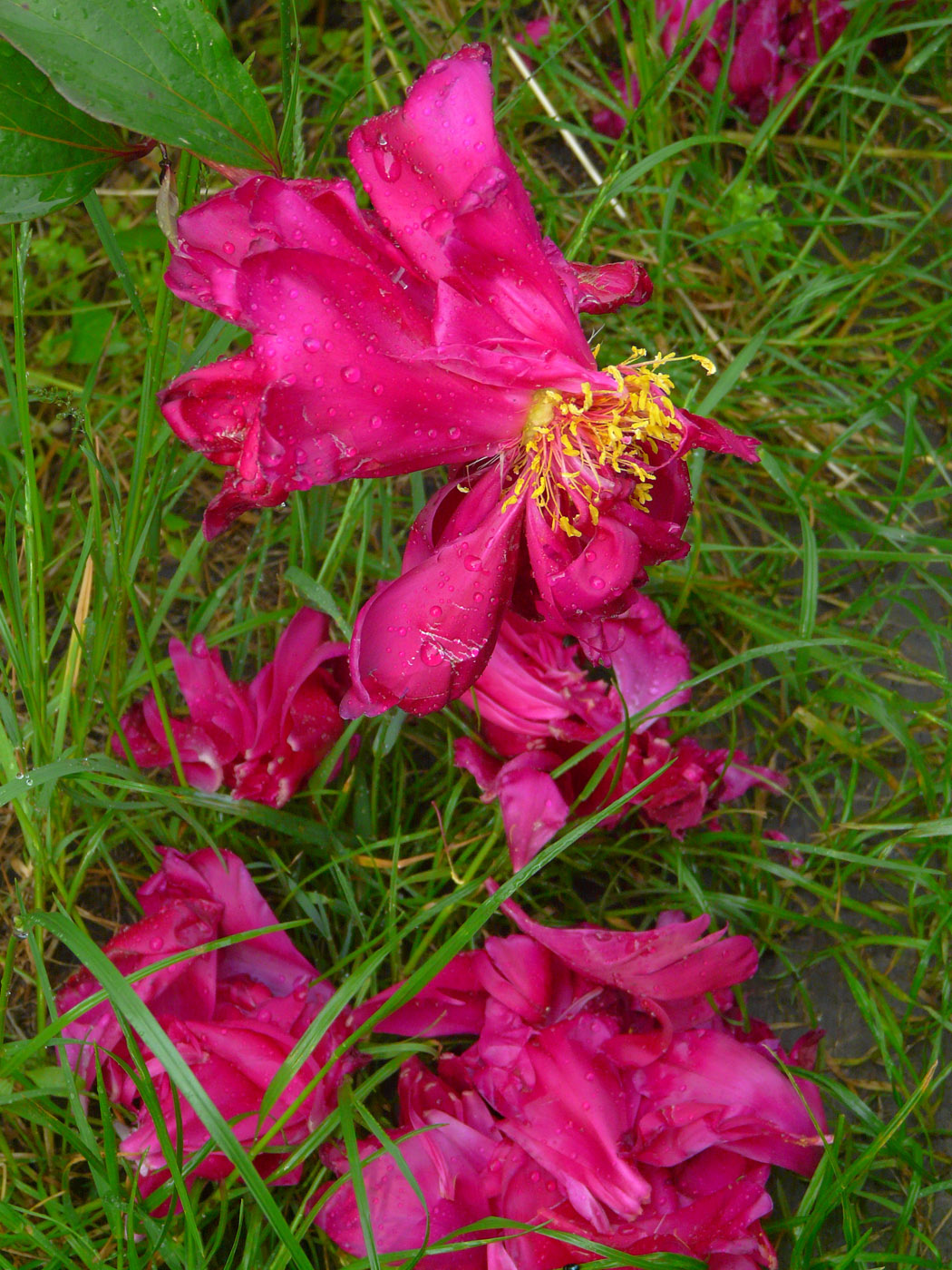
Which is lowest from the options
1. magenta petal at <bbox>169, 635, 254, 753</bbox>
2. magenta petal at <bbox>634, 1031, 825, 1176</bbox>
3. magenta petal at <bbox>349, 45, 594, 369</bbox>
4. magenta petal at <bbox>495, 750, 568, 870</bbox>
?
magenta petal at <bbox>634, 1031, 825, 1176</bbox>

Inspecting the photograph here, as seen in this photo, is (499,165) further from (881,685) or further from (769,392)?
(881,685)

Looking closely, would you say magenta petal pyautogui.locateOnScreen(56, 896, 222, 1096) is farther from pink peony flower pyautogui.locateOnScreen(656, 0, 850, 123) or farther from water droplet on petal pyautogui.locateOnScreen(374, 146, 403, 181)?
pink peony flower pyautogui.locateOnScreen(656, 0, 850, 123)

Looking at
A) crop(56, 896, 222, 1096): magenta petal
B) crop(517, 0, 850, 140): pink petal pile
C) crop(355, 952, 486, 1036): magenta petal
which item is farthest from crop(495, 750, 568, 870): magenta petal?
crop(517, 0, 850, 140): pink petal pile

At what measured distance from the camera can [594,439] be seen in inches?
37.1

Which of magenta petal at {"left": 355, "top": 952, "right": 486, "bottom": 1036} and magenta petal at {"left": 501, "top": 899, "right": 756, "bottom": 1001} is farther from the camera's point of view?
magenta petal at {"left": 355, "top": 952, "right": 486, "bottom": 1036}

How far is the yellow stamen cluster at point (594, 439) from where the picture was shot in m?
0.91

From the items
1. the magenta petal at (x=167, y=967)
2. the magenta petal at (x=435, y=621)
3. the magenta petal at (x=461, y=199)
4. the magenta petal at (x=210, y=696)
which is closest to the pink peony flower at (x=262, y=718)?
the magenta petal at (x=210, y=696)

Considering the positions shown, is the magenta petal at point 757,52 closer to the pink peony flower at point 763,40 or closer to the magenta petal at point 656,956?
the pink peony flower at point 763,40

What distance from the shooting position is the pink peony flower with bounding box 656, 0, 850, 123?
154 cm

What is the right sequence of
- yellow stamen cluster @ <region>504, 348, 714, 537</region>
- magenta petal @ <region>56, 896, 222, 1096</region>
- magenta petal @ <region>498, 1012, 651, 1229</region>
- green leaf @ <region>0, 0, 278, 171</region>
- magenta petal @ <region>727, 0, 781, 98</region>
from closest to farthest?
green leaf @ <region>0, 0, 278, 171</region> < yellow stamen cluster @ <region>504, 348, 714, 537</region> < magenta petal @ <region>498, 1012, 651, 1229</region> < magenta petal @ <region>56, 896, 222, 1096</region> < magenta petal @ <region>727, 0, 781, 98</region>

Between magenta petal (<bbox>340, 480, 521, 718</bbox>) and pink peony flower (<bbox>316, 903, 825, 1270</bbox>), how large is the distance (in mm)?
300

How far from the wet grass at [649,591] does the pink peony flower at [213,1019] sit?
0.04 meters

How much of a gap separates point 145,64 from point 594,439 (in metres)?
0.47

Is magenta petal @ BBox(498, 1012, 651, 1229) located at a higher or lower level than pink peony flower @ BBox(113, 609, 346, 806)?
lower
